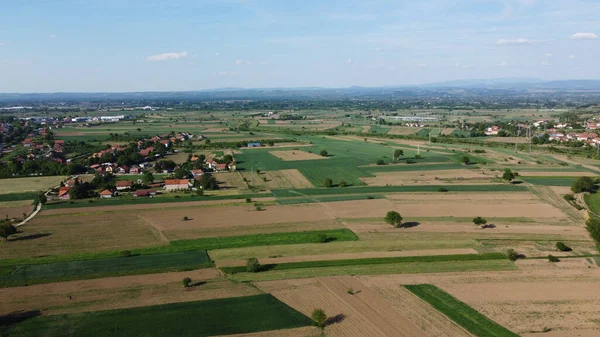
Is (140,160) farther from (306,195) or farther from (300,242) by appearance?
(300,242)

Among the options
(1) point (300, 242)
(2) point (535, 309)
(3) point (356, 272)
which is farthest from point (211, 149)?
(2) point (535, 309)

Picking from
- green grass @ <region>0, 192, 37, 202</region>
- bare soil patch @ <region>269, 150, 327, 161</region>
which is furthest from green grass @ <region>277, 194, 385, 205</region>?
green grass @ <region>0, 192, 37, 202</region>

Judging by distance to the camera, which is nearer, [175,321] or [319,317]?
[319,317]

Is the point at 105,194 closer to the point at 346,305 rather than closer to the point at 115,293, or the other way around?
the point at 115,293

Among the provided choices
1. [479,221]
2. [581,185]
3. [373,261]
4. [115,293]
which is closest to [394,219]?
[479,221]

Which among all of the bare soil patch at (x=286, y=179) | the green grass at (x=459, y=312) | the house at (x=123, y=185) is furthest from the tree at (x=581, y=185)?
the house at (x=123, y=185)

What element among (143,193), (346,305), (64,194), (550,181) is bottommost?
(550,181)
